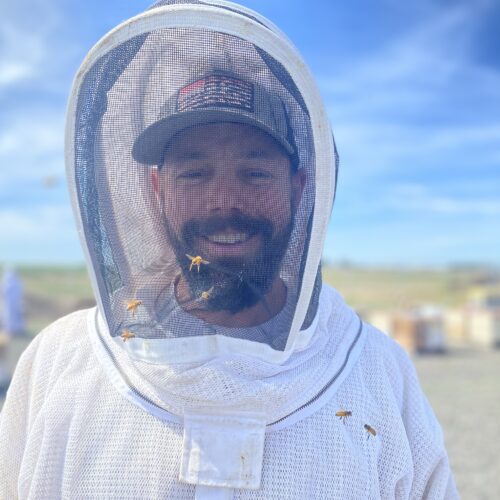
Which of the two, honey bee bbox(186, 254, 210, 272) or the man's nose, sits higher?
the man's nose

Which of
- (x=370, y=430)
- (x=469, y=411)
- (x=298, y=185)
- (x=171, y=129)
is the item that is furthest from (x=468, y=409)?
(x=171, y=129)

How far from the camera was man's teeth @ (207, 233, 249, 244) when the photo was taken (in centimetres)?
164

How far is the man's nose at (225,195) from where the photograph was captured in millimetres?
1616

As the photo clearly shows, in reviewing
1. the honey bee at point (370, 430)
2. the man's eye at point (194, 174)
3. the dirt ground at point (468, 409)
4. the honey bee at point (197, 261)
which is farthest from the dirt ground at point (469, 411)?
the man's eye at point (194, 174)

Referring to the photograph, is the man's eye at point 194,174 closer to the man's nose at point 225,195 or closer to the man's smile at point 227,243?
the man's nose at point 225,195

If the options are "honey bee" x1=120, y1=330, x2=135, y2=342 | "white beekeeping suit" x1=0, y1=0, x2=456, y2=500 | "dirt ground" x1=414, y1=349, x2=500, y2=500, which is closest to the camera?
"white beekeeping suit" x1=0, y1=0, x2=456, y2=500

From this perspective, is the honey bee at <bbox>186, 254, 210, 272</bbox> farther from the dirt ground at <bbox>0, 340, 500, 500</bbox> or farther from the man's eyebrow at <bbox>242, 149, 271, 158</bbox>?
the dirt ground at <bbox>0, 340, 500, 500</bbox>

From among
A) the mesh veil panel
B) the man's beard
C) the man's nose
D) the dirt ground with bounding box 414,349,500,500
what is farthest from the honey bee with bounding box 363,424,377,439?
the dirt ground with bounding box 414,349,500,500

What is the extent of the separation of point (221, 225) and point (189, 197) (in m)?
0.11

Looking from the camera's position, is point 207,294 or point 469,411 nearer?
point 207,294

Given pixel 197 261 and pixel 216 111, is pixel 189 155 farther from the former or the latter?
pixel 197 261

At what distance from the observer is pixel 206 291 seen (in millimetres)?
1674

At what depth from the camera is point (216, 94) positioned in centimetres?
166

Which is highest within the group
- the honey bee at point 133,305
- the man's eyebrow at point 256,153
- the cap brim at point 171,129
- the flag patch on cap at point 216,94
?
the flag patch on cap at point 216,94
